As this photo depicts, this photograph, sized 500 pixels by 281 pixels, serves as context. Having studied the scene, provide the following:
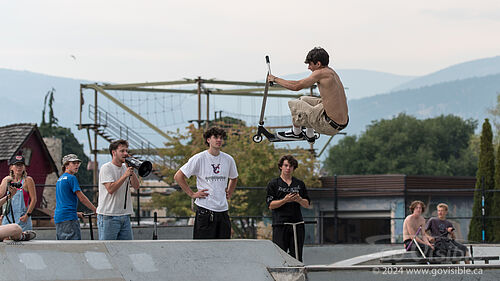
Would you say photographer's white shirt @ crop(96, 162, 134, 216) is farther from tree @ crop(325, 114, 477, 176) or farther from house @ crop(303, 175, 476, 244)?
tree @ crop(325, 114, 477, 176)

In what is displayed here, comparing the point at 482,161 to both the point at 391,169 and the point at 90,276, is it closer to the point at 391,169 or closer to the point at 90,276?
the point at 90,276

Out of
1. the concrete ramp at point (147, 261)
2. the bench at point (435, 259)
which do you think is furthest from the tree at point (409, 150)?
the concrete ramp at point (147, 261)

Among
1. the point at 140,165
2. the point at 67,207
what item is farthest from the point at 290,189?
the point at 67,207

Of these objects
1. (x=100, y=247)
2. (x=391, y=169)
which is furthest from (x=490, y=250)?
(x=391, y=169)

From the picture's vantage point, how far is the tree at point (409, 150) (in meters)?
80.8

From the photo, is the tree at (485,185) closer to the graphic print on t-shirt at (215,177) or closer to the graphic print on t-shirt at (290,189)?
the graphic print on t-shirt at (290,189)

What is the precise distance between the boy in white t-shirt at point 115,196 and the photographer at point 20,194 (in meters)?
1.17

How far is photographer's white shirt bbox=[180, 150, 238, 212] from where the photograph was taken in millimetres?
8188

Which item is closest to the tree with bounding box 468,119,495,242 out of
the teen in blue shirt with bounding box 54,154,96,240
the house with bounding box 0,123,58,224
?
the teen in blue shirt with bounding box 54,154,96,240

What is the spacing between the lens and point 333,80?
7781 mm

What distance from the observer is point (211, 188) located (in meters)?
8.20

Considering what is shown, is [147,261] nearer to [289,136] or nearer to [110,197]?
[110,197]

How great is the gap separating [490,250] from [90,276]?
8.49 meters

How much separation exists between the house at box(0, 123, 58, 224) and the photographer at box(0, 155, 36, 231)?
2039cm
